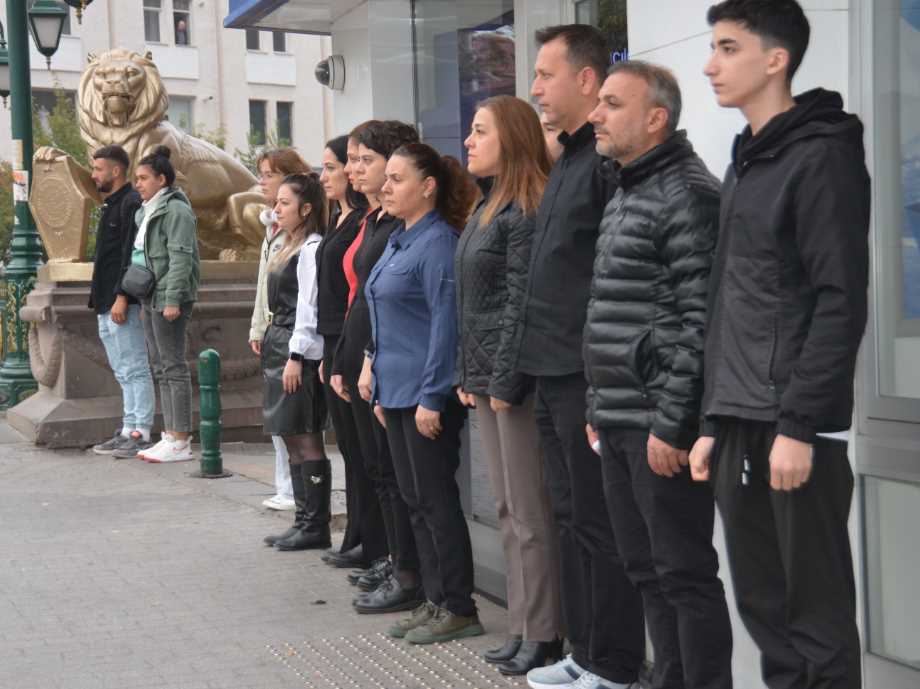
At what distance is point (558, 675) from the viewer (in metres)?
5.07

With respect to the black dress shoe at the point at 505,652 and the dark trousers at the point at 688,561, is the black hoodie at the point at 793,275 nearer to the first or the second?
the dark trousers at the point at 688,561

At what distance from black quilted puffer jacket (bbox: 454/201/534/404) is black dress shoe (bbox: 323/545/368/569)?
2159mm

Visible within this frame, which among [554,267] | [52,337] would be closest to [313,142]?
[52,337]

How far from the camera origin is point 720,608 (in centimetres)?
410

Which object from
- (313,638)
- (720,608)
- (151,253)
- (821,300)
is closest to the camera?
(821,300)

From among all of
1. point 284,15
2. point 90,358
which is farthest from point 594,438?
point 90,358

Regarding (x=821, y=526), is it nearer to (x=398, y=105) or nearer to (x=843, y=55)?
(x=843, y=55)

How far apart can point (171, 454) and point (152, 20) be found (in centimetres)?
4684

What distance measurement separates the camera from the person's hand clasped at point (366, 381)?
236 inches

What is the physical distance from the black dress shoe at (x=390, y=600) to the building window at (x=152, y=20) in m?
51.2

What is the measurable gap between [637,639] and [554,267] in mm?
1240

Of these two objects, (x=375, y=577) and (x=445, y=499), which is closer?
(x=445, y=499)

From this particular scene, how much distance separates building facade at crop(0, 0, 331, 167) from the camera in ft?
172

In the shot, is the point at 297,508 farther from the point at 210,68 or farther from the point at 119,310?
the point at 210,68
